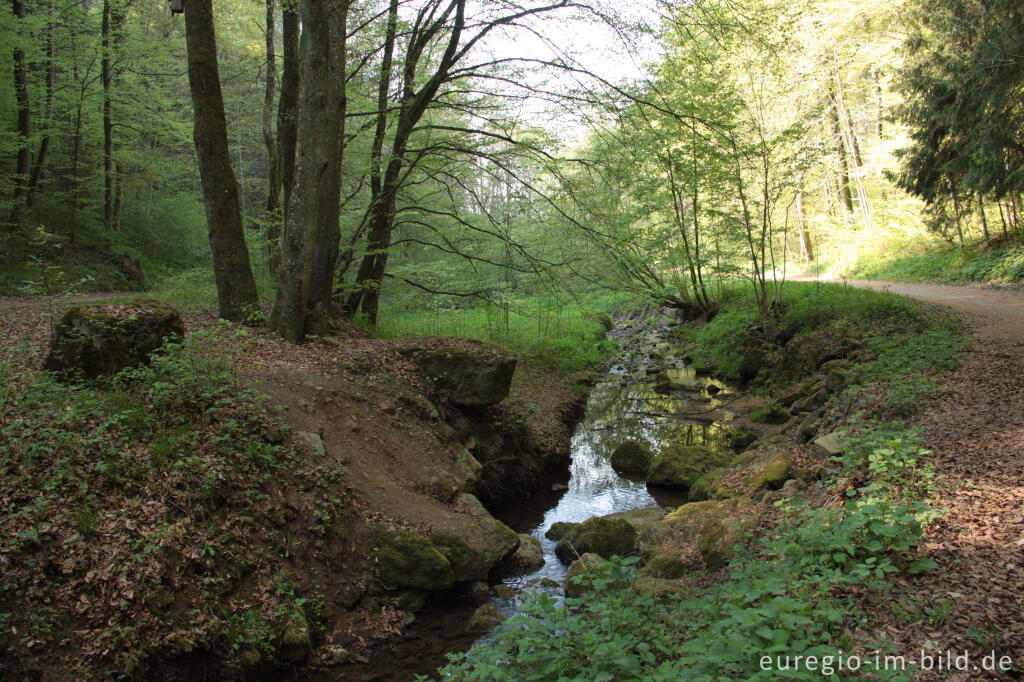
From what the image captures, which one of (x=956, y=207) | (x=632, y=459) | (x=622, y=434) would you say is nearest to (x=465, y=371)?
(x=632, y=459)

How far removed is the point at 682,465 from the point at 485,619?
200 inches

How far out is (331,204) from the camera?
984 cm

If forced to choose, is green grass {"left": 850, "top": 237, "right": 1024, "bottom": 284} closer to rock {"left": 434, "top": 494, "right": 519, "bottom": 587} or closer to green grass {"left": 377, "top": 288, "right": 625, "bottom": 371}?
green grass {"left": 377, "top": 288, "right": 625, "bottom": 371}

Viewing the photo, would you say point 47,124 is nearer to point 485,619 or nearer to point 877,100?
point 485,619

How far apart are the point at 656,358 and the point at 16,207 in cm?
2104

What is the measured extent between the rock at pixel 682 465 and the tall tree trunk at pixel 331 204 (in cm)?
635

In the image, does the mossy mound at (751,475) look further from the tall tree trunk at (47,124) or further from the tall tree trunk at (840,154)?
the tall tree trunk at (47,124)

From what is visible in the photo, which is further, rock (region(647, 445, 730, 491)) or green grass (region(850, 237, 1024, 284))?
green grass (region(850, 237, 1024, 284))

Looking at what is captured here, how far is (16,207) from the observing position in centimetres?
1755

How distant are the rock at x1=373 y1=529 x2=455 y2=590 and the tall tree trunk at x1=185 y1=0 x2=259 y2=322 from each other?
Answer: 453 centimetres

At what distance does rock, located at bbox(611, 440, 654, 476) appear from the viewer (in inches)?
401

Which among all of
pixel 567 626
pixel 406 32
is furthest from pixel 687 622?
Result: pixel 406 32

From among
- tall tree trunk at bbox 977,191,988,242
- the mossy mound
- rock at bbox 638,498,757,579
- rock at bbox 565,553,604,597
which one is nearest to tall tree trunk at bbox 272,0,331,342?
rock at bbox 565,553,604,597

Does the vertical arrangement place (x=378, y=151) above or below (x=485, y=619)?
above
